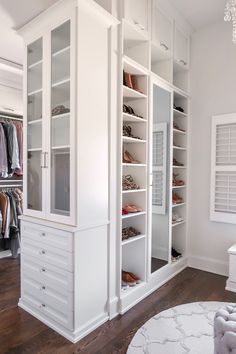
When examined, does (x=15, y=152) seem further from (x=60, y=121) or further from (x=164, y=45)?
(x=164, y=45)

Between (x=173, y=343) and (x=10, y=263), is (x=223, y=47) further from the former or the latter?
(x=10, y=263)

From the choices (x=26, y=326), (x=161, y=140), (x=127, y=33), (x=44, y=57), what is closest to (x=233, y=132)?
(x=161, y=140)

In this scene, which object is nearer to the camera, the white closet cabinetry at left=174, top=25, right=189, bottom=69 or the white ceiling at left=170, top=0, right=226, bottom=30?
the white ceiling at left=170, top=0, right=226, bottom=30

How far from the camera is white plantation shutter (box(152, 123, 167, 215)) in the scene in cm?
288

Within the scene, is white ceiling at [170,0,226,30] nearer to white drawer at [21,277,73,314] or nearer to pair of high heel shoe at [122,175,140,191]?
pair of high heel shoe at [122,175,140,191]

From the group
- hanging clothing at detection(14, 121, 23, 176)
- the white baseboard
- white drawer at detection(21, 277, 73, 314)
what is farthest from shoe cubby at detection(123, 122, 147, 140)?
hanging clothing at detection(14, 121, 23, 176)

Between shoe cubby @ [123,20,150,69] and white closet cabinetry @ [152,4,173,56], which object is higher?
white closet cabinetry @ [152,4,173,56]

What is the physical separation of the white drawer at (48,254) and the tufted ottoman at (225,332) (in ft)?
3.48

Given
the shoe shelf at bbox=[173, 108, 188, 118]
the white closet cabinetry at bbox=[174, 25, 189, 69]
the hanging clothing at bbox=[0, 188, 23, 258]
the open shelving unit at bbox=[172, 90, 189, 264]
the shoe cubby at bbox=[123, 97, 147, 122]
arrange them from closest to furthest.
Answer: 1. the shoe cubby at bbox=[123, 97, 147, 122]
2. the white closet cabinetry at bbox=[174, 25, 189, 69]
3. the shoe shelf at bbox=[173, 108, 188, 118]
4. the open shelving unit at bbox=[172, 90, 189, 264]
5. the hanging clothing at bbox=[0, 188, 23, 258]

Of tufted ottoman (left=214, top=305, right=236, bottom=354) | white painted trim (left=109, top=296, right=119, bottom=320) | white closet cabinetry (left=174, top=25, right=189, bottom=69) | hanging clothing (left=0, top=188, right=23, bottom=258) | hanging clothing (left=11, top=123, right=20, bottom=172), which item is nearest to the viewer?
tufted ottoman (left=214, top=305, right=236, bottom=354)

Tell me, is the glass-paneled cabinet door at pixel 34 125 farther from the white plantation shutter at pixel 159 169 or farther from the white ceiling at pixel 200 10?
the white ceiling at pixel 200 10

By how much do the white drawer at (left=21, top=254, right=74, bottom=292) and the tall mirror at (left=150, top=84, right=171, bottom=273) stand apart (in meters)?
1.15

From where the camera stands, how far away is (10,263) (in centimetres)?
362

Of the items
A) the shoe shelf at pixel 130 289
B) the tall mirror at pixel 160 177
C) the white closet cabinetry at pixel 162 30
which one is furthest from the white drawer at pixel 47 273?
the white closet cabinetry at pixel 162 30
